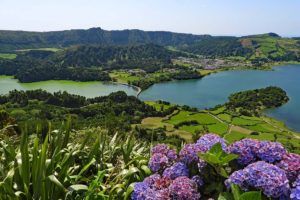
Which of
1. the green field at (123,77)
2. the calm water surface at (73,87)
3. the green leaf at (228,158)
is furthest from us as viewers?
the green field at (123,77)

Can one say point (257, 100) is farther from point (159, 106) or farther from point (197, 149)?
point (197, 149)

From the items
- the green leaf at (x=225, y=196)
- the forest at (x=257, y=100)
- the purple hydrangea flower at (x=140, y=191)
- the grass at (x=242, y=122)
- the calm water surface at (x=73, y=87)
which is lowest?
the calm water surface at (x=73, y=87)

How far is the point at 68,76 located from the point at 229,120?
102608 mm

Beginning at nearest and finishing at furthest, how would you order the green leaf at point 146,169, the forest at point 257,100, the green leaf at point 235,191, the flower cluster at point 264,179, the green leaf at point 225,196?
the green leaf at point 235,191 < the flower cluster at point 264,179 < the green leaf at point 225,196 < the green leaf at point 146,169 < the forest at point 257,100

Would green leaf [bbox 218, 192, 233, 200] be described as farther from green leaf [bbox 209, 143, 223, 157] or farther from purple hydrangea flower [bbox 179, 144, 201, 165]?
purple hydrangea flower [bbox 179, 144, 201, 165]

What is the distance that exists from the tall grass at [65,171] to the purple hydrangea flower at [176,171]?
1.43 feet

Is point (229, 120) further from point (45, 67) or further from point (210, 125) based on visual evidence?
point (45, 67)

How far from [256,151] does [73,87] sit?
15228cm

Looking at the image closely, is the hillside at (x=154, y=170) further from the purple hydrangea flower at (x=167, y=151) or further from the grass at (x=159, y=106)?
the grass at (x=159, y=106)

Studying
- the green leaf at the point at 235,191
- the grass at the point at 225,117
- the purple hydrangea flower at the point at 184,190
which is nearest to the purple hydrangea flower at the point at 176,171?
the purple hydrangea flower at the point at 184,190

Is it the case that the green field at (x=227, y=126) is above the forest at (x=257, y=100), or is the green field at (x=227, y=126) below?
above

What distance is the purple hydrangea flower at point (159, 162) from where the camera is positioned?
4258 millimetres

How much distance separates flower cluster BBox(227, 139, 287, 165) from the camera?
3866 mm

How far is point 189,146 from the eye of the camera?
4.07 metres
